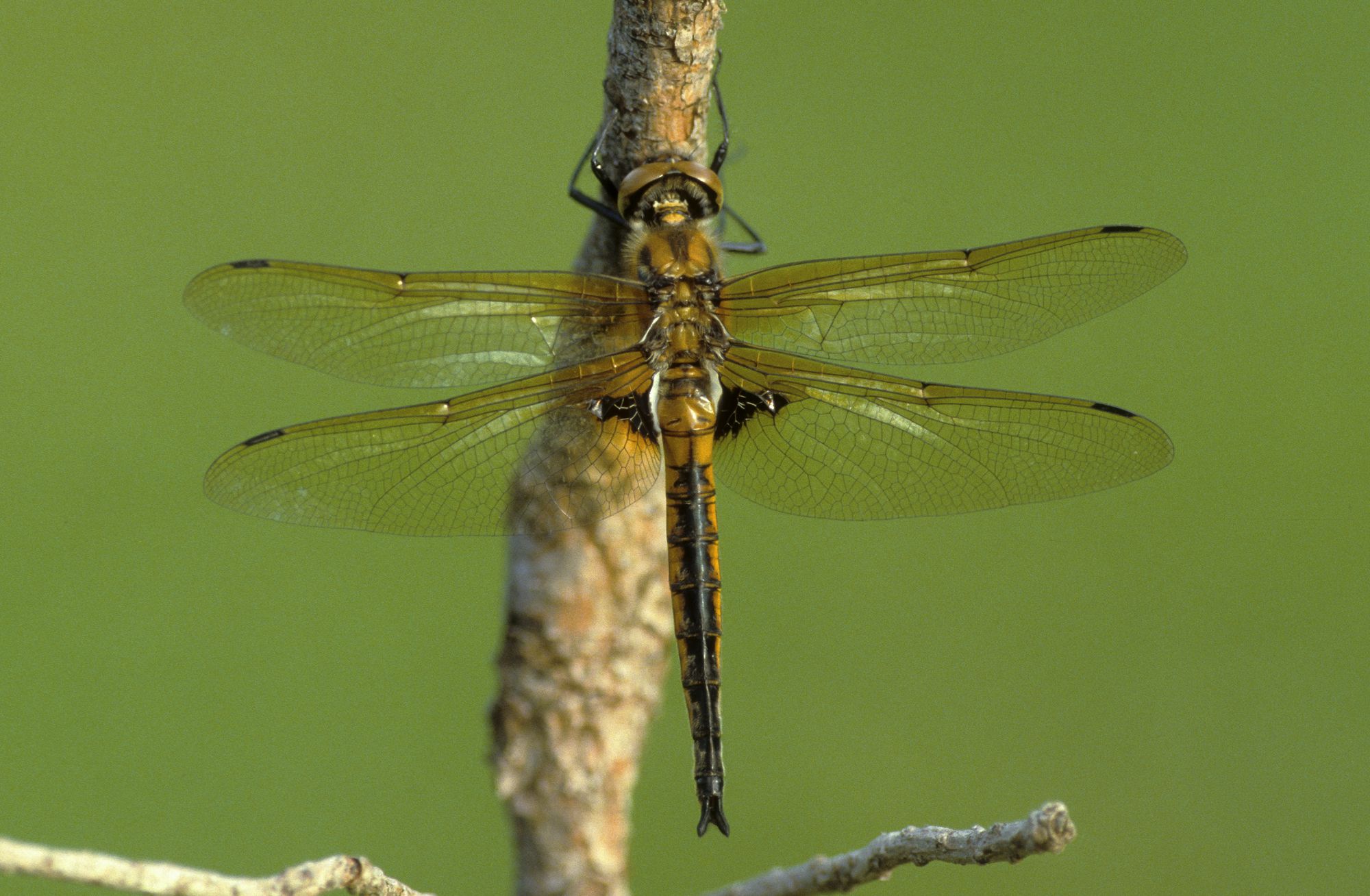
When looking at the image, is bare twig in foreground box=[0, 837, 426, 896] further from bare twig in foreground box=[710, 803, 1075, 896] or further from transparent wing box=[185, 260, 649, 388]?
transparent wing box=[185, 260, 649, 388]

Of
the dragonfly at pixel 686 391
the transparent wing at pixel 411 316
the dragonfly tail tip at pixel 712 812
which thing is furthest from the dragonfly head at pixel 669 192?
the dragonfly tail tip at pixel 712 812

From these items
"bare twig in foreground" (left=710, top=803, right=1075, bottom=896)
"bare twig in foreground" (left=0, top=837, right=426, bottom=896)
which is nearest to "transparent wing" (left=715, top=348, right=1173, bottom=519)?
"bare twig in foreground" (left=710, top=803, right=1075, bottom=896)

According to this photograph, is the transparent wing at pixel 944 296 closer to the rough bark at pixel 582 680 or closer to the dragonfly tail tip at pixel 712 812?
the rough bark at pixel 582 680

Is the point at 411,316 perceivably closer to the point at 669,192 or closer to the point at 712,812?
the point at 669,192

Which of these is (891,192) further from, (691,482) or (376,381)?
(376,381)

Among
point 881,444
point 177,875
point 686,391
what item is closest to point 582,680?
point 686,391

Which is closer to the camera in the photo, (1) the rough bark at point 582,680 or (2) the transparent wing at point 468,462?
(2) the transparent wing at point 468,462
